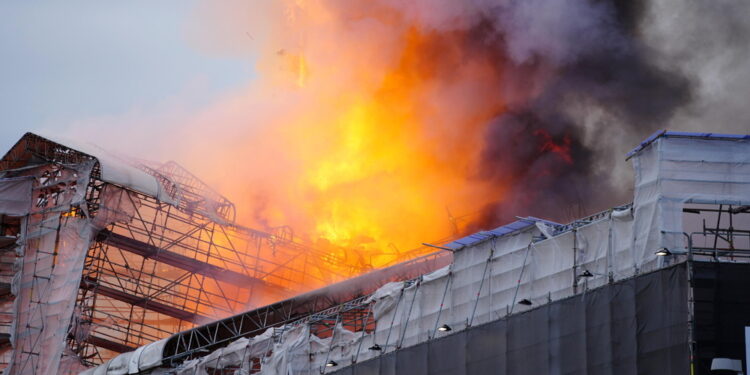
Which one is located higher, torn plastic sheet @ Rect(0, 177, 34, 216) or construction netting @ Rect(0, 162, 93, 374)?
torn plastic sheet @ Rect(0, 177, 34, 216)

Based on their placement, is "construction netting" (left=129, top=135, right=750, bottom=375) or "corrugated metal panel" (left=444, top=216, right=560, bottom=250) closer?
"construction netting" (left=129, top=135, right=750, bottom=375)

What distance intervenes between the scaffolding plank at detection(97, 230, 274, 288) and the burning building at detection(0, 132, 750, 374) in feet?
0.36

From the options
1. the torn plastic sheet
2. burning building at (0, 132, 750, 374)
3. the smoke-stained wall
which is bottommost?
the smoke-stained wall

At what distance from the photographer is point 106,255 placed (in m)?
57.2

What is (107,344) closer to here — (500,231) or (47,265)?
(47,265)

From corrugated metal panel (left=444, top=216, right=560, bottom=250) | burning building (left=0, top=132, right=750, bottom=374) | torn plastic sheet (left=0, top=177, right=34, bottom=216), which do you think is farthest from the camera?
torn plastic sheet (left=0, top=177, right=34, bottom=216)

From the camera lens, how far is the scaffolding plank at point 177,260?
56.3 m

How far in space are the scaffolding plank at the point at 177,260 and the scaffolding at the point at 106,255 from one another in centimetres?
6

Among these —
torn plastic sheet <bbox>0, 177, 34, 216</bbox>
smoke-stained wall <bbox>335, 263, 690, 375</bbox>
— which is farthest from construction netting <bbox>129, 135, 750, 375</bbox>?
torn plastic sheet <bbox>0, 177, 34, 216</bbox>

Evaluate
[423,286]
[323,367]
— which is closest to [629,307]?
[423,286]

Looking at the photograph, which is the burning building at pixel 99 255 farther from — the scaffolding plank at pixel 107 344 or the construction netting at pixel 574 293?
Answer: the construction netting at pixel 574 293

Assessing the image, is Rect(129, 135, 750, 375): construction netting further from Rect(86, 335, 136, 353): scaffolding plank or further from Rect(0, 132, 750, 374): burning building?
Rect(86, 335, 136, 353): scaffolding plank

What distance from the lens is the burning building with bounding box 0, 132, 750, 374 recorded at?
28984 millimetres

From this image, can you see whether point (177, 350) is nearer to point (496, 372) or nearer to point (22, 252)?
point (22, 252)
